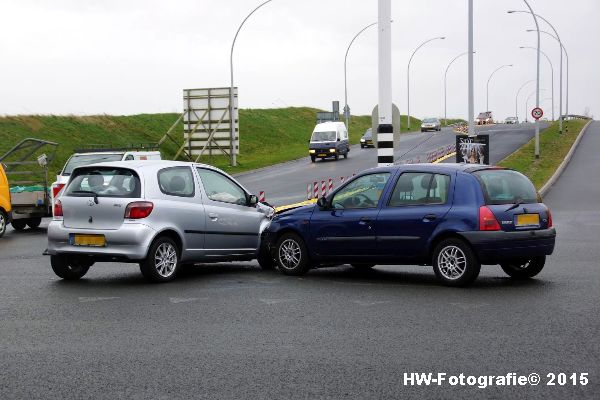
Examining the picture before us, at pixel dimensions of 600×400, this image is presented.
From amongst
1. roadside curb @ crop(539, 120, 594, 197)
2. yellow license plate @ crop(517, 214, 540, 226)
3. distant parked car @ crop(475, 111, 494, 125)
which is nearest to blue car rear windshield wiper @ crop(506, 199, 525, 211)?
yellow license plate @ crop(517, 214, 540, 226)

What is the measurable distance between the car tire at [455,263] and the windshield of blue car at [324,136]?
42.7 metres

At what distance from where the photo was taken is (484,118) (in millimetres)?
107125

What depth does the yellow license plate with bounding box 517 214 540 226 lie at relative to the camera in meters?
10.8

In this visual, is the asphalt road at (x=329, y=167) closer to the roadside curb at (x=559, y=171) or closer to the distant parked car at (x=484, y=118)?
the roadside curb at (x=559, y=171)

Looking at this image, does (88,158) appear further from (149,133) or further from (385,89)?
(149,133)

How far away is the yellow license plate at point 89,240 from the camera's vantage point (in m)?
11.4

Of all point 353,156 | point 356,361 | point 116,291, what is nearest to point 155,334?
point 356,361

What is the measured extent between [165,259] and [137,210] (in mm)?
804

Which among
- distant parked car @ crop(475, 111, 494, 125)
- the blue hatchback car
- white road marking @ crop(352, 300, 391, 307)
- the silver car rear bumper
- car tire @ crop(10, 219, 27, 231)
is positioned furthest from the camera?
distant parked car @ crop(475, 111, 494, 125)

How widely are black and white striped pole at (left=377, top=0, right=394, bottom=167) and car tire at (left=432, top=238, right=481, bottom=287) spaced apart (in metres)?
8.31

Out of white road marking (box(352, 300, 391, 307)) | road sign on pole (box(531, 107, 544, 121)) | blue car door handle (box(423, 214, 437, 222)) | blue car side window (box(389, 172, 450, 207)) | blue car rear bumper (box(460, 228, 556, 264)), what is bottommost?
white road marking (box(352, 300, 391, 307))

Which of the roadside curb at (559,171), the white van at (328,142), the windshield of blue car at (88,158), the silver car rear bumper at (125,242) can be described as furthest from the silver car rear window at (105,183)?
the white van at (328,142)

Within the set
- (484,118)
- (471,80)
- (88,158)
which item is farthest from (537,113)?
(484,118)

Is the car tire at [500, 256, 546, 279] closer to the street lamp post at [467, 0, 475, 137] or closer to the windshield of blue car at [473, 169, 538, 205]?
the windshield of blue car at [473, 169, 538, 205]
